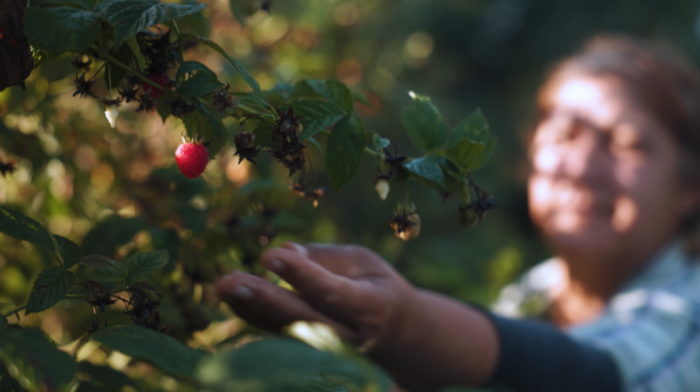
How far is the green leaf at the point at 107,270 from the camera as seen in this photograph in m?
0.41

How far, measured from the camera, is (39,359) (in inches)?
11.4

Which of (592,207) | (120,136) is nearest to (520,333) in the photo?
(592,207)

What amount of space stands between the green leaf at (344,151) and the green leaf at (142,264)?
15 centimetres

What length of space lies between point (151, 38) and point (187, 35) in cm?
7

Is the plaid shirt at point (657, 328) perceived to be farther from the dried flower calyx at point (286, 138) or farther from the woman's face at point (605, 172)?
the dried flower calyx at point (286, 138)

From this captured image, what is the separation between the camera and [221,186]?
101 centimetres

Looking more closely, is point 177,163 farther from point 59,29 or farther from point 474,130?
point 474,130

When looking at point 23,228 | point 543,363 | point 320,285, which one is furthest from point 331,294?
point 543,363

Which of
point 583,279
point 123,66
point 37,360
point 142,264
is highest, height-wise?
point 583,279

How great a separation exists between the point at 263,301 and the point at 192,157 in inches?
6.2

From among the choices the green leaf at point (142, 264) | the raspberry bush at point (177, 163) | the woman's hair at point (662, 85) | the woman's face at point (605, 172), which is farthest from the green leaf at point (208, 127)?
the woman's hair at point (662, 85)

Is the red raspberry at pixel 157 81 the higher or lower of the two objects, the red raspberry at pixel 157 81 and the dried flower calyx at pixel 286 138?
the higher

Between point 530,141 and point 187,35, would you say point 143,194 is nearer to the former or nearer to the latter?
point 187,35

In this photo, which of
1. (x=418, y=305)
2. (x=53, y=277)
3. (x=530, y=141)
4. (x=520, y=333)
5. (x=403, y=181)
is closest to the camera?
(x=53, y=277)
